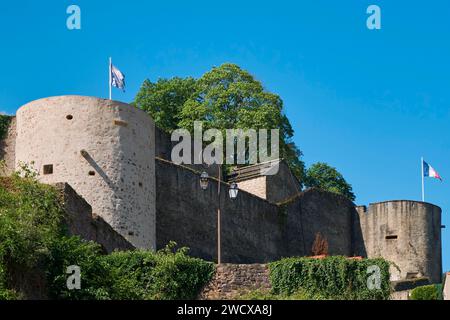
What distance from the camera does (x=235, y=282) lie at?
2858cm

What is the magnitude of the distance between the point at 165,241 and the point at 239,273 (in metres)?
8.64

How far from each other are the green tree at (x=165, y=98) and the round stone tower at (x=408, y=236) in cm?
900

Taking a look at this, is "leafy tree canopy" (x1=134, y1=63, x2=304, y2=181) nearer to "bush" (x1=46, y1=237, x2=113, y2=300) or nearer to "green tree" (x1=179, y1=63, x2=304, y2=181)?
"green tree" (x1=179, y1=63, x2=304, y2=181)

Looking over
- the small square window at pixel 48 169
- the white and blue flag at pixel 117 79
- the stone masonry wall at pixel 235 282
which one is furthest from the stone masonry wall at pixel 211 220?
the stone masonry wall at pixel 235 282

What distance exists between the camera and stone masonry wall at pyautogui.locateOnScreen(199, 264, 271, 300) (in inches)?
1117

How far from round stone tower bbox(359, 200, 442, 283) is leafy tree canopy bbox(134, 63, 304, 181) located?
14.9 ft

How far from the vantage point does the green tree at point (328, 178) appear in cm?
5803

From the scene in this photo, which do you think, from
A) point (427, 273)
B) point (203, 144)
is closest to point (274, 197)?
point (203, 144)

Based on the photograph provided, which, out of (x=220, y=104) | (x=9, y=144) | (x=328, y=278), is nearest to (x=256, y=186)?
(x=220, y=104)

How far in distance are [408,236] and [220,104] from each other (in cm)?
898

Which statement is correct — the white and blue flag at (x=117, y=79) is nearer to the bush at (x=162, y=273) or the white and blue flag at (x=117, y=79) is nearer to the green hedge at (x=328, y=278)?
the bush at (x=162, y=273)

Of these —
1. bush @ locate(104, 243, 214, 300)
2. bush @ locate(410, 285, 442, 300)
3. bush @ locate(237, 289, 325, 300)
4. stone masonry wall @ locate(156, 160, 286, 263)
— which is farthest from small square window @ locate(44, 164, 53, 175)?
bush @ locate(410, 285, 442, 300)

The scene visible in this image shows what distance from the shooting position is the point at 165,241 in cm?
3709
